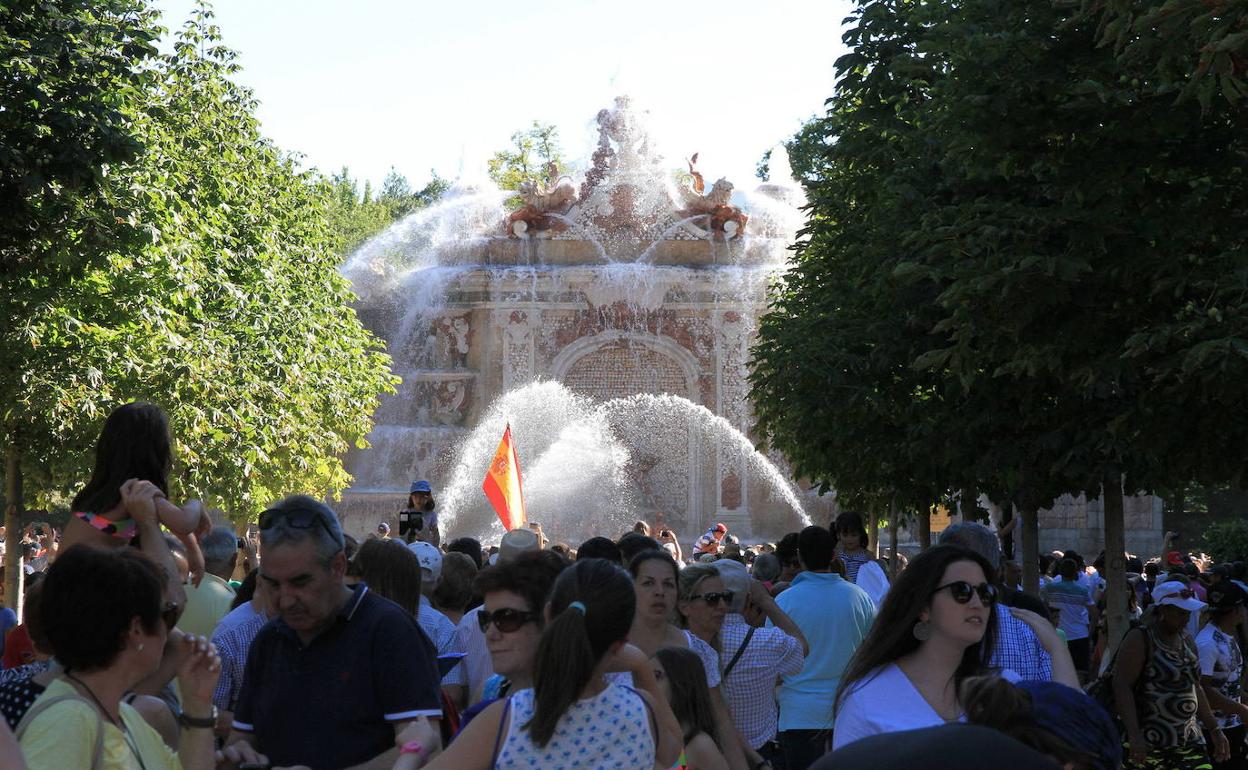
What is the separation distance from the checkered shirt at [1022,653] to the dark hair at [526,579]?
6.03 ft

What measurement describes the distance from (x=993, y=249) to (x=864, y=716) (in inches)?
317

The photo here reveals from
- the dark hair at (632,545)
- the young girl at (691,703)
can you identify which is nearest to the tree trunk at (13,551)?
the dark hair at (632,545)

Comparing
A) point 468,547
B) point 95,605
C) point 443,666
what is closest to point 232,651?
point 443,666

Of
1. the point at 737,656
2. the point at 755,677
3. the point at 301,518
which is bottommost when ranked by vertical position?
the point at 755,677

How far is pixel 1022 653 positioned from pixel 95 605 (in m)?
3.51

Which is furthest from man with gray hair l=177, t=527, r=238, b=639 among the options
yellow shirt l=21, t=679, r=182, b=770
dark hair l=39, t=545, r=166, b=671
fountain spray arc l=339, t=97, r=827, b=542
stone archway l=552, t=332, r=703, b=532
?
stone archway l=552, t=332, r=703, b=532

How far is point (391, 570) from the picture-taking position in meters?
7.19

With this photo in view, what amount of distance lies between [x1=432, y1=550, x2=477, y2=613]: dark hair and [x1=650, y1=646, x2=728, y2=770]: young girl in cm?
287

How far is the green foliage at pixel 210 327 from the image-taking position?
2322 centimetres

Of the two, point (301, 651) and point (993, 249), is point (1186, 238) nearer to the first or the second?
point (993, 249)

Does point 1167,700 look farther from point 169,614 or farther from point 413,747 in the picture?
point 169,614

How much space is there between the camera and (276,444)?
95.2 feet

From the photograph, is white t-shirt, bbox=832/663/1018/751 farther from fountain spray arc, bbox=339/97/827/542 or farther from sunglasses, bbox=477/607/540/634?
fountain spray arc, bbox=339/97/827/542

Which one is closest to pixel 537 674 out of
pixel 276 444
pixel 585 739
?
pixel 585 739
